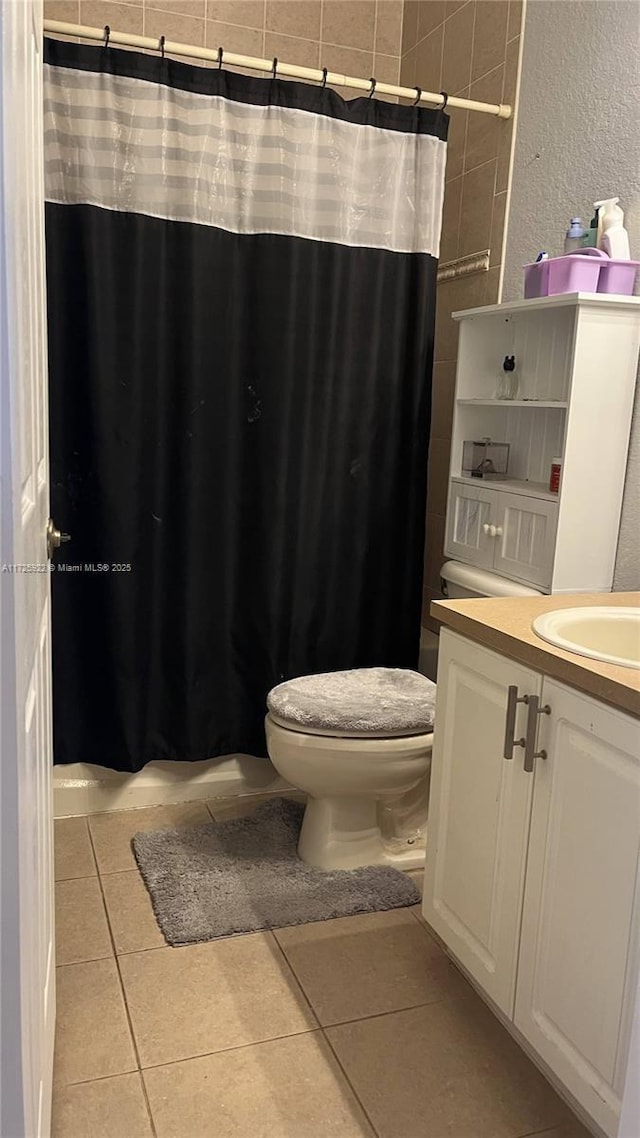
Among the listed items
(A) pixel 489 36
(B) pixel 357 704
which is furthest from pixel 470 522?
(A) pixel 489 36

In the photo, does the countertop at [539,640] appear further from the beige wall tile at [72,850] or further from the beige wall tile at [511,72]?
the beige wall tile at [511,72]

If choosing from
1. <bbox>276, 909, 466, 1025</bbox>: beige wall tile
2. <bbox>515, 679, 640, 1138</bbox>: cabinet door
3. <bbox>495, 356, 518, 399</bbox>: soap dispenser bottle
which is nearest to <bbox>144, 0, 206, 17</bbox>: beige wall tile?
<bbox>495, 356, 518, 399</bbox>: soap dispenser bottle

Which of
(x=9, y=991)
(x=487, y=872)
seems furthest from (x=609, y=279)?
(x=9, y=991)

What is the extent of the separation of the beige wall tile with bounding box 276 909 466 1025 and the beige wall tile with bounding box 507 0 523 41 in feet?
7.35

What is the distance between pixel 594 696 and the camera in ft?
4.18

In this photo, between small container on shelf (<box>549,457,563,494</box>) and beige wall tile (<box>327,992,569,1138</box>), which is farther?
small container on shelf (<box>549,457,563,494</box>)

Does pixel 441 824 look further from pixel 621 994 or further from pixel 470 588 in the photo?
pixel 470 588

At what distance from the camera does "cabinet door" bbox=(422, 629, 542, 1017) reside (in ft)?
4.83

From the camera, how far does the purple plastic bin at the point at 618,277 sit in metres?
1.89

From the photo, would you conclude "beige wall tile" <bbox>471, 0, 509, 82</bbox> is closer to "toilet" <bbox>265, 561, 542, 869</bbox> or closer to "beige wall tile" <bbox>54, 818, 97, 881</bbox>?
"toilet" <bbox>265, 561, 542, 869</bbox>

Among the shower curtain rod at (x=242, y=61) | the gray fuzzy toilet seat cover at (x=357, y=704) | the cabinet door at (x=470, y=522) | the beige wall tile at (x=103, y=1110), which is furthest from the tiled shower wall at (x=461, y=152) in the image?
the beige wall tile at (x=103, y=1110)

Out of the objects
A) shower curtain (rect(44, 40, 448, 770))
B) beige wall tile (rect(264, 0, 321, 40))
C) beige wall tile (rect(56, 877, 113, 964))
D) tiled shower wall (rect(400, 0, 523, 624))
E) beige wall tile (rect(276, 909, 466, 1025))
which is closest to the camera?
beige wall tile (rect(276, 909, 466, 1025))

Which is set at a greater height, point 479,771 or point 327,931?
point 479,771

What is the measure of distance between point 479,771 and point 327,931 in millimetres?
659
